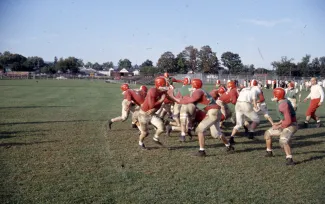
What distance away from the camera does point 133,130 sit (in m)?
13.7

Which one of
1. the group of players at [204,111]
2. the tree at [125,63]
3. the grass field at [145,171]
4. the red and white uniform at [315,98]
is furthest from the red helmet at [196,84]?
the tree at [125,63]

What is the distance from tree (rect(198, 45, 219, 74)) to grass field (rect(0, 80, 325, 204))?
76.6 metres

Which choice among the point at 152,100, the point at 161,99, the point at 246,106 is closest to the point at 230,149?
the point at 246,106

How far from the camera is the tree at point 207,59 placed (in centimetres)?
8794

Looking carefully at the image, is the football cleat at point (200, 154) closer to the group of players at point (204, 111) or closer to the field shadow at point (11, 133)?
the group of players at point (204, 111)

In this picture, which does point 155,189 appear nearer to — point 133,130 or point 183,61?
point 133,130

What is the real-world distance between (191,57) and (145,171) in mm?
84135

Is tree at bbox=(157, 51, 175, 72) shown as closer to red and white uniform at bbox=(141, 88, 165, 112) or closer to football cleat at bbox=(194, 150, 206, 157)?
red and white uniform at bbox=(141, 88, 165, 112)

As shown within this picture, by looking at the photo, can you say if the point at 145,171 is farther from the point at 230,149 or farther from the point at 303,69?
the point at 303,69

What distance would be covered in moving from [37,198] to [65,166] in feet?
6.96

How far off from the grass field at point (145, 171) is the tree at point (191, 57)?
7823cm

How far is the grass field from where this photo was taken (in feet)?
20.9

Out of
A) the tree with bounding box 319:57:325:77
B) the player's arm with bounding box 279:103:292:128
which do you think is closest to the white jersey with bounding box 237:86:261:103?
the player's arm with bounding box 279:103:292:128

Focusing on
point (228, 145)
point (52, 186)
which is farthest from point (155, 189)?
point (228, 145)
